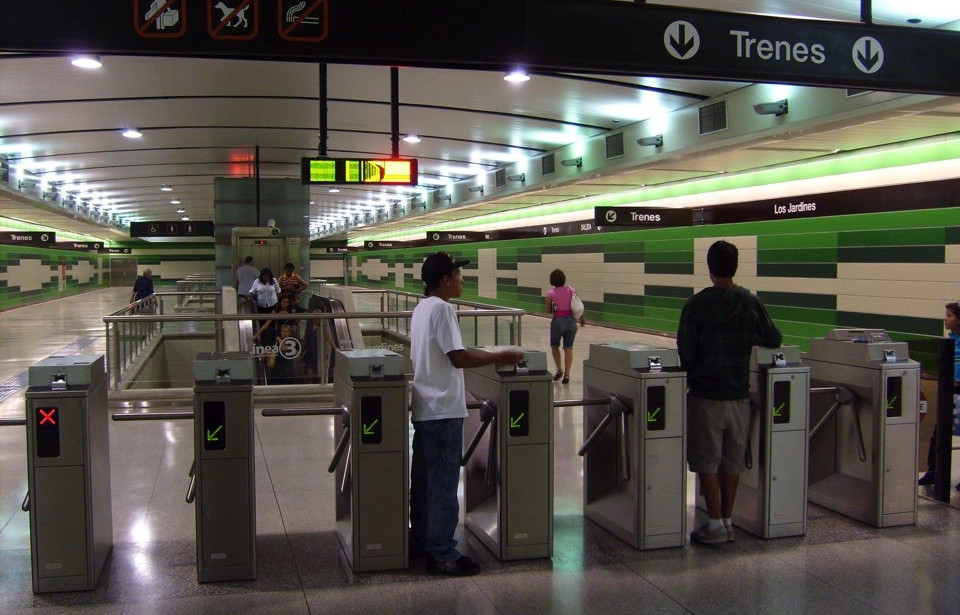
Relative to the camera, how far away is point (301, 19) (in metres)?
3.42

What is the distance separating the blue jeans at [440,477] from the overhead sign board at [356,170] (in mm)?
5190

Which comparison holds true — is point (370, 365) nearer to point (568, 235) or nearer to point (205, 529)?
point (205, 529)

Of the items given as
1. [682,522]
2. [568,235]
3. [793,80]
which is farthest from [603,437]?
[568,235]

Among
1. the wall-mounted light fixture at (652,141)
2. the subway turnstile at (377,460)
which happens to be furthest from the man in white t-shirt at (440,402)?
the wall-mounted light fixture at (652,141)

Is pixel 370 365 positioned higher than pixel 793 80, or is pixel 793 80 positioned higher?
pixel 793 80

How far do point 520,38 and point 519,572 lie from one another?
2.57m

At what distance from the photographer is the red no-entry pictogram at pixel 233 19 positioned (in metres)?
3.36

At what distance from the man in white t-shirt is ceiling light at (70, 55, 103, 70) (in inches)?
221

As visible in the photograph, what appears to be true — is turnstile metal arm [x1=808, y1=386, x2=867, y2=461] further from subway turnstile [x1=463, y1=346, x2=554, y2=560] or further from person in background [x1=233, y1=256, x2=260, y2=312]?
person in background [x1=233, y1=256, x2=260, y2=312]

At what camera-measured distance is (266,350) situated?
927 cm

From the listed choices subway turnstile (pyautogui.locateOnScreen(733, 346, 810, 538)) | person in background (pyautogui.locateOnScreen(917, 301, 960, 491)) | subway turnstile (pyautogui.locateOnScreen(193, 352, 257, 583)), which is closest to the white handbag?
person in background (pyautogui.locateOnScreen(917, 301, 960, 491))

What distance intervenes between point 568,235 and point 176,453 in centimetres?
1535

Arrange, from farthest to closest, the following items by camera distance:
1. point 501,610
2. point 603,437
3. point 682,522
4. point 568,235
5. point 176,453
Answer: point 568,235, point 176,453, point 603,437, point 682,522, point 501,610

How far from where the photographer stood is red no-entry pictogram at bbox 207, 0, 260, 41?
11.0ft
